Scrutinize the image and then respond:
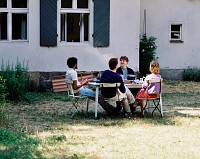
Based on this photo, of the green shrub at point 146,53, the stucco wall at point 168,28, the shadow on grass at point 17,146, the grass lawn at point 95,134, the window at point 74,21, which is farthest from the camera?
Result: the stucco wall at point 168,28

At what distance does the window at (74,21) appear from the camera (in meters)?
15.4

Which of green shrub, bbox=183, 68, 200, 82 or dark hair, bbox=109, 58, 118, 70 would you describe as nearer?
dark hair, bbox=109, 58, 118, 70

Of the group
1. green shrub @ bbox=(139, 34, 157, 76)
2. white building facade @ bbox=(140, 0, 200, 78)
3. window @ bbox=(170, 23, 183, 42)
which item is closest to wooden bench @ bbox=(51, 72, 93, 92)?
green shrub @ bbox=(139, 34, 157, 76)

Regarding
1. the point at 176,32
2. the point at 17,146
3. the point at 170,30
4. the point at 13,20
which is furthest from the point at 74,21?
the point at 17,146

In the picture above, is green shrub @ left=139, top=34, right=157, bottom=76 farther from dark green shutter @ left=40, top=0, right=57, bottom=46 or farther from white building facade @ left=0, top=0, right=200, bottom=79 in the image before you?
dark green shutter @ left=40, top=0, right=57, bottom=46

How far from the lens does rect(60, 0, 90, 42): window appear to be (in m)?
15.4

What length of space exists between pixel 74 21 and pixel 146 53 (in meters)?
3.57

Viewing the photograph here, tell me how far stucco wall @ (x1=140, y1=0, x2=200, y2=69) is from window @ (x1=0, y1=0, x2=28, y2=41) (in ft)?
18.5

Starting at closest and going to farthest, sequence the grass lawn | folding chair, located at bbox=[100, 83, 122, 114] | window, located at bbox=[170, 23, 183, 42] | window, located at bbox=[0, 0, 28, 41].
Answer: the grass lawn
folding chair, located at bbox=[100, 83, 122, 114]
window, located at bbox=[0, 0, 28, 41]
window, located at bbox=[170, 23, 183, 42]

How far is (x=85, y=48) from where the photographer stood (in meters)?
15.6

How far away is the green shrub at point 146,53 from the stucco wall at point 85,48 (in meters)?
1.84

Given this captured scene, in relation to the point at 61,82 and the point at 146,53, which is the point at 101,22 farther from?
the point at 146,53

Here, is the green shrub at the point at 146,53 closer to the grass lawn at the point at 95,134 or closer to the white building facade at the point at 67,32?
the white building facade at the point at 67,32

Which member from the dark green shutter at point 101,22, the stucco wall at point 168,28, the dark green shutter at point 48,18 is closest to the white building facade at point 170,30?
the stucco wall at point 168,28
